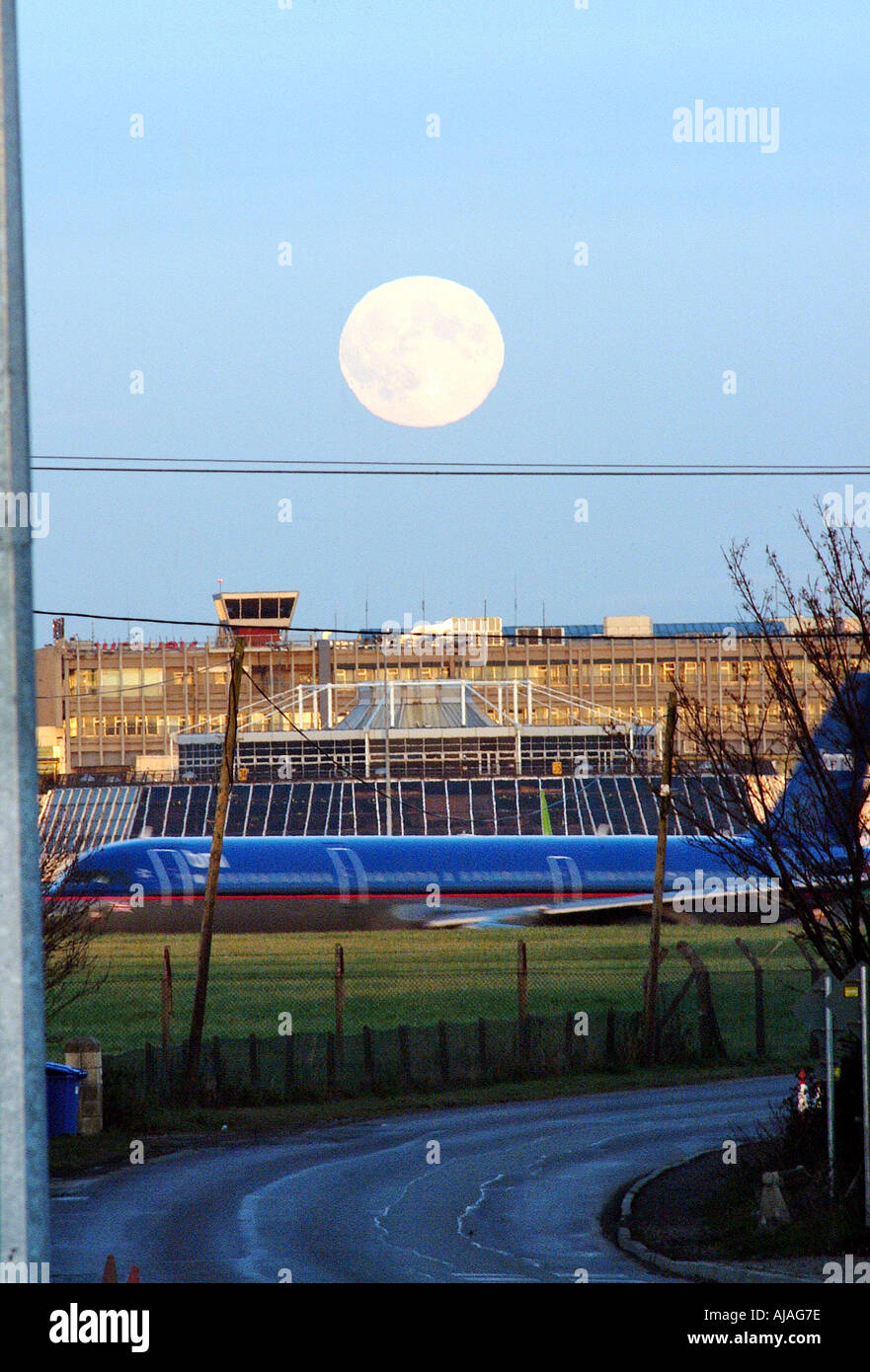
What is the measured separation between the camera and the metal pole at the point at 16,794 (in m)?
7.22

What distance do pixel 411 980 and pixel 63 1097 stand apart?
24.1 m

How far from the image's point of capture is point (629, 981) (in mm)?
48219

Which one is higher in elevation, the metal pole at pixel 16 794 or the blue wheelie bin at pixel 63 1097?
the metal pole at pixel 16 794

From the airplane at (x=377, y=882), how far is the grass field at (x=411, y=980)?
2.68ft

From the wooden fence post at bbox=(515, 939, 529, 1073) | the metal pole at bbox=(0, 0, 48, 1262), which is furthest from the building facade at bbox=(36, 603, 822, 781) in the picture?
the metal pole at bbox=(0, 0, 48, 1262)

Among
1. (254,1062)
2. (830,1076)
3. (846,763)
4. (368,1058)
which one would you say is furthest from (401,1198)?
(368,1058)

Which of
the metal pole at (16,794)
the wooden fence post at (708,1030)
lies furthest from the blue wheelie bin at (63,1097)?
the metal pole at (16,794)

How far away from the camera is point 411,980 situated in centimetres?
4809

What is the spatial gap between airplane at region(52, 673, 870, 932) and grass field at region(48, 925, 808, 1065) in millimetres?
817

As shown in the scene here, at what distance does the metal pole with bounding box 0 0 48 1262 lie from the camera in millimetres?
7219
